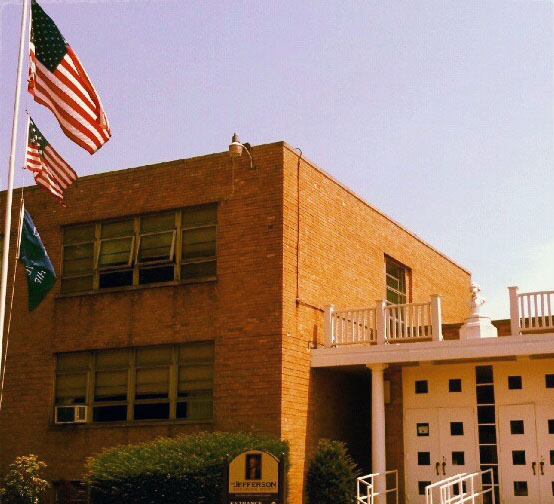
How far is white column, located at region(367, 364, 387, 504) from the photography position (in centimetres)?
1719

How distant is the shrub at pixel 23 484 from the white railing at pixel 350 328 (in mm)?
6638

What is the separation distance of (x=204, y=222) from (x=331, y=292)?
10.7 feet

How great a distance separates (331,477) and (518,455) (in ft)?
12.5

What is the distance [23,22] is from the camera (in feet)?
42.6

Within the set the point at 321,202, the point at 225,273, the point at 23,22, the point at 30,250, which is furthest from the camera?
the point at 321,202

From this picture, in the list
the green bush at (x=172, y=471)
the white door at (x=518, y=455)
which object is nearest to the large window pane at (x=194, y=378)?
the green bush at (x=172, y=471)

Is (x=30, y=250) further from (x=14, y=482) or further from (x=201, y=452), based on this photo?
(x=14, y=482)

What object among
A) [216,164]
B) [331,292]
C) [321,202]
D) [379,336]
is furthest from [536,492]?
[216,164]

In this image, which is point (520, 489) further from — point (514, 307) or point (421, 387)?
point (514, 307)

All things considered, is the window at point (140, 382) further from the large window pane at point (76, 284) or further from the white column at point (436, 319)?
the white column at point (436, 319)

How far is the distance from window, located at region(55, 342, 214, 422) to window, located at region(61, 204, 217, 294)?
60.9 inches

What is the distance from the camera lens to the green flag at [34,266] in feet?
47.0

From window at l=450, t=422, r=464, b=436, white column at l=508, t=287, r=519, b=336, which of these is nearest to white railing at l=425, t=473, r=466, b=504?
window at l=450, t=422, r=464, b=436

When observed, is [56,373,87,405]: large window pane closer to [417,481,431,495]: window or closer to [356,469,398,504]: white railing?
[356,469,398,504]: white railing
